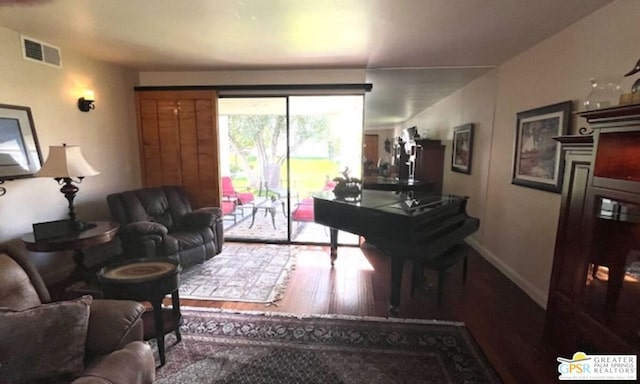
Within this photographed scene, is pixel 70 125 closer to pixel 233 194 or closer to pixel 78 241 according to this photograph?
pixel 78 241

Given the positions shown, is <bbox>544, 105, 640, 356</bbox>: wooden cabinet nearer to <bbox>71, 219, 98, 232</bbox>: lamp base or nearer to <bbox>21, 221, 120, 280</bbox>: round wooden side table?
<bbox>21, 221, 120, 280</bbox>: round wooden side table

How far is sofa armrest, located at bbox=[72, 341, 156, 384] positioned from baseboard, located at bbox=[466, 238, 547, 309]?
3214 millimetres

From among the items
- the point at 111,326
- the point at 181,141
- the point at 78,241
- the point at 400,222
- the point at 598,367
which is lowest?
the point at 598,367

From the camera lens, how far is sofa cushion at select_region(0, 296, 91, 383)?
3.97 ft

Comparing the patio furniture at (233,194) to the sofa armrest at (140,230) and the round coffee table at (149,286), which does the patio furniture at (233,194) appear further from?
the round coffee table at (149,286)

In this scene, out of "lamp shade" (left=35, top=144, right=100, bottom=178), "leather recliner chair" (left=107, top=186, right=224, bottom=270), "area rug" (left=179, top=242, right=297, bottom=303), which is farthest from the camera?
"leather recliner chair" (left=107, top=186, right=224, bottom=270)

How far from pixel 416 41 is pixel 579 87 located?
1.43m

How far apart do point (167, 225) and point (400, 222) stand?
3012mm

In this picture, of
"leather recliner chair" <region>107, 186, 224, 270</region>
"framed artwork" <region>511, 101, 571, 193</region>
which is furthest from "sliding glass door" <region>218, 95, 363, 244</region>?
"framed artwork" <region>511, 101, 571, 193</region>

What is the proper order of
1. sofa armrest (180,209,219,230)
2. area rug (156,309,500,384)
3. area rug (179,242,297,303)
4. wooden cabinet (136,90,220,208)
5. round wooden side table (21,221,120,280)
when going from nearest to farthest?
area rug (156,309,500,384) → round wooden side table (21,221,120,280) → area rug (179,242,297,303) → sofa armrest (180,209,219,230) → wooden cabinet (136,90,220,208)

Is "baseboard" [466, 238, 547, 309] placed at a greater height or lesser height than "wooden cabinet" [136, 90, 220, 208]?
lesser

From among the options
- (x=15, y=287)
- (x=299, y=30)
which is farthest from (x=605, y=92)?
(x=15, y=287)

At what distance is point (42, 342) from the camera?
126 centimetres

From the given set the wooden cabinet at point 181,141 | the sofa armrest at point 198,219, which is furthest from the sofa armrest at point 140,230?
the wooden cabinet at point 181,141
